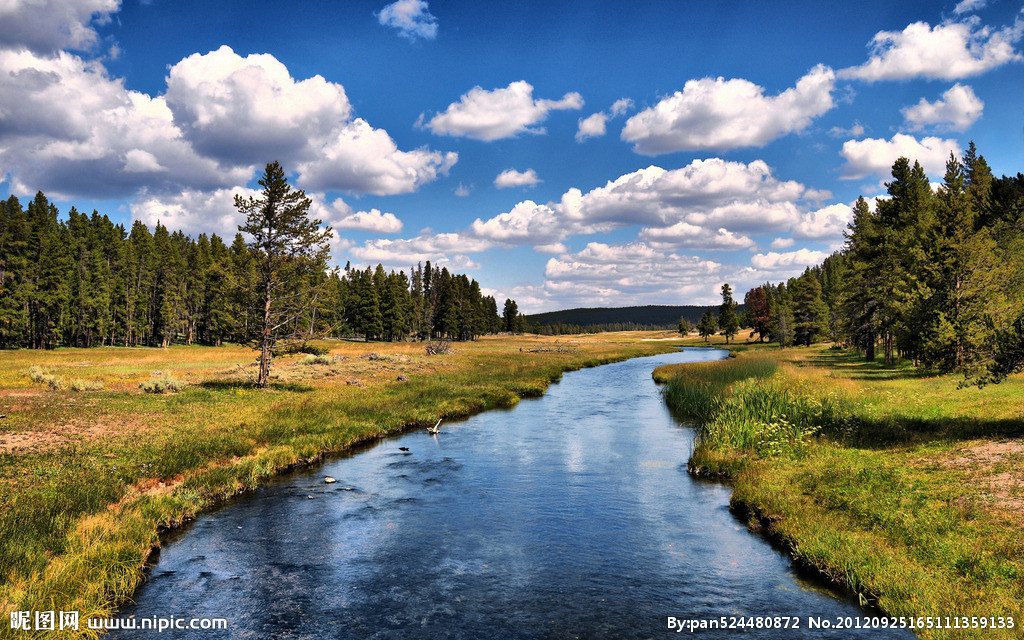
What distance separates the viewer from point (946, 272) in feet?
90.5

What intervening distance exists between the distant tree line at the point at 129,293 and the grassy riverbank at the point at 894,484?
1146 inches

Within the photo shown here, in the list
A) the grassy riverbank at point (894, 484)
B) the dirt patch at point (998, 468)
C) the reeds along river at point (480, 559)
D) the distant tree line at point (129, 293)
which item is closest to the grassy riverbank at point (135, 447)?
the reeds along river at point (480, 559)

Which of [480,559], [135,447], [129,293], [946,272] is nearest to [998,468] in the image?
[480,559]

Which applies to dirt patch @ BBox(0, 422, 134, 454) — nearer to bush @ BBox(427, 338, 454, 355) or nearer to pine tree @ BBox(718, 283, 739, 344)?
bush @ BBox(427, 338, 454, 355)

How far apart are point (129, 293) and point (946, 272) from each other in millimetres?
109126

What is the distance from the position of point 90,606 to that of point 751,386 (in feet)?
99.6

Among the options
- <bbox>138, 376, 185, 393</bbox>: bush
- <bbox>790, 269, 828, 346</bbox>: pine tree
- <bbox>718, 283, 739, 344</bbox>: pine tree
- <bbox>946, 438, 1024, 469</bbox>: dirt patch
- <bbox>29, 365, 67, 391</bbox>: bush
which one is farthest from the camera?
<bbox>718, 283, 739, 344</bbox>: pine tree

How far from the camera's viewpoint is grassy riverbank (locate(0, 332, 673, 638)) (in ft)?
35.8

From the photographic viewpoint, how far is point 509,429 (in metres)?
30.1

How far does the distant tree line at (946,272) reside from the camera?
1808 cm

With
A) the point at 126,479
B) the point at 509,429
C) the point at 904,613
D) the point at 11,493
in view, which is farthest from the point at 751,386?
the point at 11,493

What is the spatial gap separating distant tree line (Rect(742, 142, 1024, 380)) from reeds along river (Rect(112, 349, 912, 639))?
977 centimetres

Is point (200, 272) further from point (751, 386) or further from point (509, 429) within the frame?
point (751, 386)

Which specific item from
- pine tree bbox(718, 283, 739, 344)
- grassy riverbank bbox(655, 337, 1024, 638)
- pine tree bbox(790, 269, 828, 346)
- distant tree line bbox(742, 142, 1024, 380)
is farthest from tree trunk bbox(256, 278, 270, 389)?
pine tree bbox(718, 283, 739, 344)
